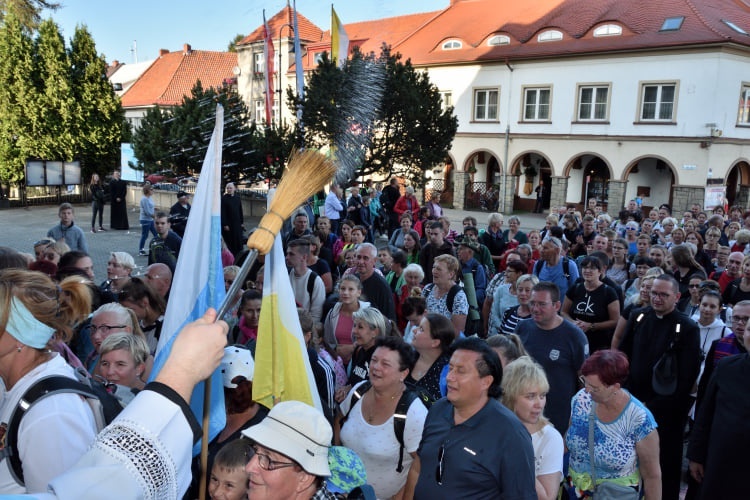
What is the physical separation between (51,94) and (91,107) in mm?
1698

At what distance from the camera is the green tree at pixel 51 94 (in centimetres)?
2614

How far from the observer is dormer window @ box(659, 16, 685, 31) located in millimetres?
25312

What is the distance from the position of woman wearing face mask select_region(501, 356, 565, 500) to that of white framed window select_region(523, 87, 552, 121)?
2747 cm

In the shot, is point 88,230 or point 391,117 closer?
point 391,117

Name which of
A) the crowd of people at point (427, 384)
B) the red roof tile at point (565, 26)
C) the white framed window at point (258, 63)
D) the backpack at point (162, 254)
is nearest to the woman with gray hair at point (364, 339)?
the crowd of people at point (427, 384)

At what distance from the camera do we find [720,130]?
24.2 metres

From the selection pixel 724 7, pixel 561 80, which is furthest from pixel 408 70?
pixel 724 7

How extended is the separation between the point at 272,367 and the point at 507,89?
29.3 metres

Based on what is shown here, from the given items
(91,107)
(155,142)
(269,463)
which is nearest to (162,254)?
(269,463)

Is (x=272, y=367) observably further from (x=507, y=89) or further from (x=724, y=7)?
(x=724, y=7)

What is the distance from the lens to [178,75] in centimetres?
4350

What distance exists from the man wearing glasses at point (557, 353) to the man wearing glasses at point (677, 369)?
58 cm

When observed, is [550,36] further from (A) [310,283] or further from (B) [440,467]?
(B) [440,467]

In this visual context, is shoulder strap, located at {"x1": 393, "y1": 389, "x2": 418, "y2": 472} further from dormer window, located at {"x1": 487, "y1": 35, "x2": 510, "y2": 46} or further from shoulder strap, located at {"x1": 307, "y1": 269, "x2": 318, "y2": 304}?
dormer window, located at {"x1": 487, "y1": 35, "x2": 510, "y2": 46}
